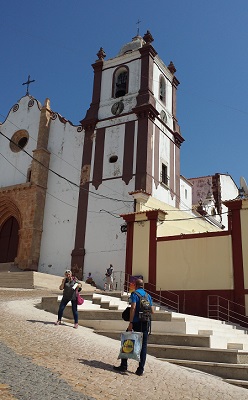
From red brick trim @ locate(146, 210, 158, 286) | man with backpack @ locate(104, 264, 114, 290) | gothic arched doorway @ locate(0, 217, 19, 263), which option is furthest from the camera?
gothic arched doorway @ locate(0, 217, 19, 263)

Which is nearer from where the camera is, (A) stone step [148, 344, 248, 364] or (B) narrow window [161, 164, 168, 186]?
(A) stone step [148, 344, 248, 364]

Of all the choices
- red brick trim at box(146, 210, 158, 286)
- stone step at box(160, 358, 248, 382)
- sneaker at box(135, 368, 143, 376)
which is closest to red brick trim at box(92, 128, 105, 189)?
red brick trim at box(146, 210, 158, 286)

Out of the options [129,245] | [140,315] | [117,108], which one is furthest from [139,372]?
[117,108]

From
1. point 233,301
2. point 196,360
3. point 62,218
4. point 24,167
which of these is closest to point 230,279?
point 233,301

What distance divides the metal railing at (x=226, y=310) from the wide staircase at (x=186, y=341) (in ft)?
5.22

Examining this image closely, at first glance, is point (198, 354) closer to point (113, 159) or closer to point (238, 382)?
point (238, 382)

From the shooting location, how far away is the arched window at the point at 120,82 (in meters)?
28.7

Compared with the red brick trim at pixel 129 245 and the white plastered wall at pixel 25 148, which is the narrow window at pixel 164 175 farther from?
the white plastered wall at pixel 25 148

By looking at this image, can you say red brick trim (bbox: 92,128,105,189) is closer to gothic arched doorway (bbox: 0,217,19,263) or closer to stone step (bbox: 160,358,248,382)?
gothic arched doorway (bbox: 0,217,19,263)

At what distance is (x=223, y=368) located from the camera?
24.5 feet

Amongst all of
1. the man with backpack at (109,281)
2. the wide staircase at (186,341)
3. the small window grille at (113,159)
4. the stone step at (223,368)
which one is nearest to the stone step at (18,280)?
the man with backpack at (109,281)

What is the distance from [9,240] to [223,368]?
945 inches

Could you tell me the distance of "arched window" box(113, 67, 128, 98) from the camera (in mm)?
28734

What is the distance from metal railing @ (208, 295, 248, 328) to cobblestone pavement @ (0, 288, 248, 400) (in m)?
6.51
